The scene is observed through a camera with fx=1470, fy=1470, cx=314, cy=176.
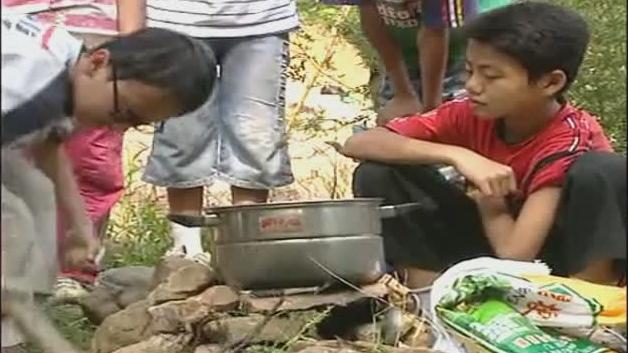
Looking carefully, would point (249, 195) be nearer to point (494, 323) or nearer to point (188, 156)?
point (188, 156)

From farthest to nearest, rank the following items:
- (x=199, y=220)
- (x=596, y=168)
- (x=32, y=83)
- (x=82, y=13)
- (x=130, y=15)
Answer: (x=82, y=13) < (x=130, y=15) < (x=199, y=220) < (x=596, y=168) < (x=32, y=83)

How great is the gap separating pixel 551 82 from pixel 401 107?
0.70 meters

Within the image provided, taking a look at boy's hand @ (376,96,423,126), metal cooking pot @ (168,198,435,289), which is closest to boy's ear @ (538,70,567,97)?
metal cooking pot @ (168,198,435,289)

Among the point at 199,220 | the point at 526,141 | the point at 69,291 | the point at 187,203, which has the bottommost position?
the point at 69,291

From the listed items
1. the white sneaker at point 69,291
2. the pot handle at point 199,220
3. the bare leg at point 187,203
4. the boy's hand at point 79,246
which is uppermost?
the boy's hand at point 79,246

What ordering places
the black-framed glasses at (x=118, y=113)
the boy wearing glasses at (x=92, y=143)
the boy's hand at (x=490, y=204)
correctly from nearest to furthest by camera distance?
the black-framed glasses at (x=118, y=113) < the boy's hand at (x=490, y=204) < the boy wearing glasses at (x=92, y=143)

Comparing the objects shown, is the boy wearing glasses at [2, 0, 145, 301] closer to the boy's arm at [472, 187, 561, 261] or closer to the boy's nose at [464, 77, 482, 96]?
the boy's nose at [464, 77, 482, 96]

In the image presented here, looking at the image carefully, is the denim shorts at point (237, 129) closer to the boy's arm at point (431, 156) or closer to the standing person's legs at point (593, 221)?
the boy's arm at point (431, 156)

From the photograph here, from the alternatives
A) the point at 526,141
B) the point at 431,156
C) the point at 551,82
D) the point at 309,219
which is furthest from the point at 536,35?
the point at 309,219

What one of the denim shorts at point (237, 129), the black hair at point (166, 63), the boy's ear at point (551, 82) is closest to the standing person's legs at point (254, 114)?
the denim shorts at point (237, 129)

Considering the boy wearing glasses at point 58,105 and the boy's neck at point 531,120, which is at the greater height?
the boy wearing glasses at point 58,105

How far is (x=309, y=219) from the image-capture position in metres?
2.87

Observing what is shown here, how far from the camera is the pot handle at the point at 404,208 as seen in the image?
2882 mm

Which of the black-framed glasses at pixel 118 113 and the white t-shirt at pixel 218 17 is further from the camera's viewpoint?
the white t-shirt at pixel 218 17
